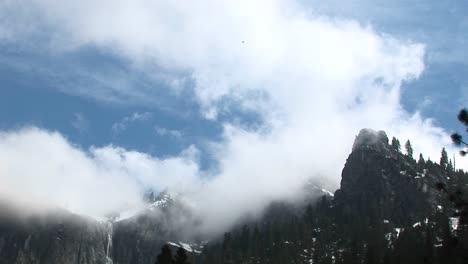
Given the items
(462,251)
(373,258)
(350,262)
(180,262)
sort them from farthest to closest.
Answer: (350,262) → (373,258) → (180,262) → (462,251)

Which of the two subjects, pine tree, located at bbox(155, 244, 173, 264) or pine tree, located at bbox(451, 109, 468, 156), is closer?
pine tree, located at bbox(451, 109, 468, 156)

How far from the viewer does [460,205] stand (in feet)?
84.0

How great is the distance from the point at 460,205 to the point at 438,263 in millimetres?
110128

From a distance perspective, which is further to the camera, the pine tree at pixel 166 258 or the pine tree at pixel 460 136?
the pine tree at pixel 166 258

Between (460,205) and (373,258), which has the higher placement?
(373,258)

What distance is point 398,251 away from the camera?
183750 mm

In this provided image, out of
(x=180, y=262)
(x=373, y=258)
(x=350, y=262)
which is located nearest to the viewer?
(x=180, y=262)

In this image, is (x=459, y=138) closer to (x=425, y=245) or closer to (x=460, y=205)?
(x=460, y=205)

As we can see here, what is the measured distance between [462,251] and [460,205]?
187 cm

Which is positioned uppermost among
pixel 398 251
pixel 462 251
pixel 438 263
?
pixel 398 251

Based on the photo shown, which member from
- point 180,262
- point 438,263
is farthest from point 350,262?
point 180,262

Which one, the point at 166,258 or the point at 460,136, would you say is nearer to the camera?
the point at 460,136

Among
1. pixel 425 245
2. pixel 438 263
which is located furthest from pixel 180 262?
pixel 425 245

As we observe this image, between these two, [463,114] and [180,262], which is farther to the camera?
[180,262]
